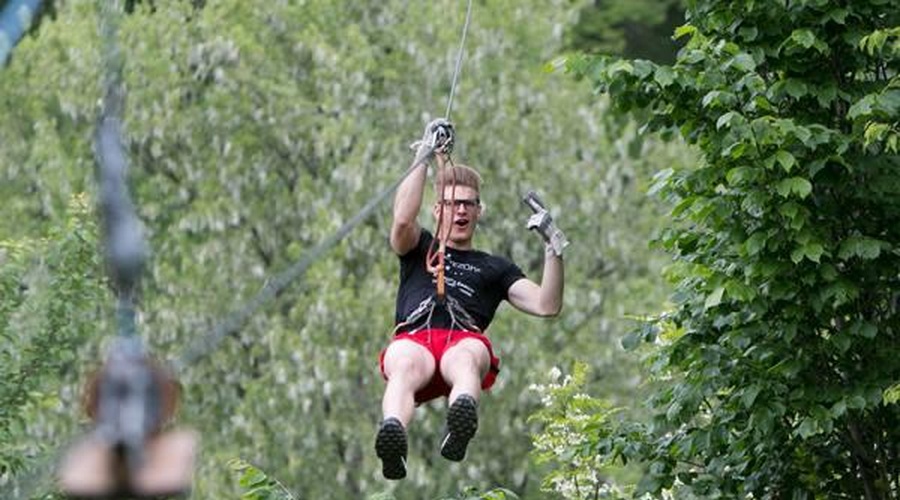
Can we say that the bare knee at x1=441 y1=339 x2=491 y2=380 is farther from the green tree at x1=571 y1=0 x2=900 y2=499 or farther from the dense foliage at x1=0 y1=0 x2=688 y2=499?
the dense foliage at x1=0 y1=0 x2=688 y2=499

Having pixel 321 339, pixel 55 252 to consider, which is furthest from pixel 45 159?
pixel 55 252

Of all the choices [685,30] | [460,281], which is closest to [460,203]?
[460,281]

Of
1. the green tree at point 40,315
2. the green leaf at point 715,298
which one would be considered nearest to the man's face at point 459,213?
the green leaf at point 715,298

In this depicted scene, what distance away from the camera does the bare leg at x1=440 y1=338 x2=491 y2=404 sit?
923cm

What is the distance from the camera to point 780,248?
10492 mm

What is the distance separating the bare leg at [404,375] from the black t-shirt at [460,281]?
159 millimetres

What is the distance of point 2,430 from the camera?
13953mm

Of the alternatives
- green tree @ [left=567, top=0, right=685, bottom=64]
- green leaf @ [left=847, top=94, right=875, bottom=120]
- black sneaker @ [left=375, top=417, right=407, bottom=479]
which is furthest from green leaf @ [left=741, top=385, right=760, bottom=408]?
green tree @ [left=567, top=0, right=685, bottom=64]

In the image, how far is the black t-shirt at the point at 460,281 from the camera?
9.59 m

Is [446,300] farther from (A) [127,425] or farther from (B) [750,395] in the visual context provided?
(A) [127,425]

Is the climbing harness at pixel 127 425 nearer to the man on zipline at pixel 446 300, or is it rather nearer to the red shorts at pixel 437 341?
the man on zipline at pixel 446 300

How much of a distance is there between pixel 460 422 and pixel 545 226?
2.75 feet

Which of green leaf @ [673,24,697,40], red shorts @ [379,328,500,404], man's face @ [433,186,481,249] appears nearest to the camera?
red shorts @ [379,328,500,404]

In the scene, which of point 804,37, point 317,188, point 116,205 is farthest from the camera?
point 317,188
